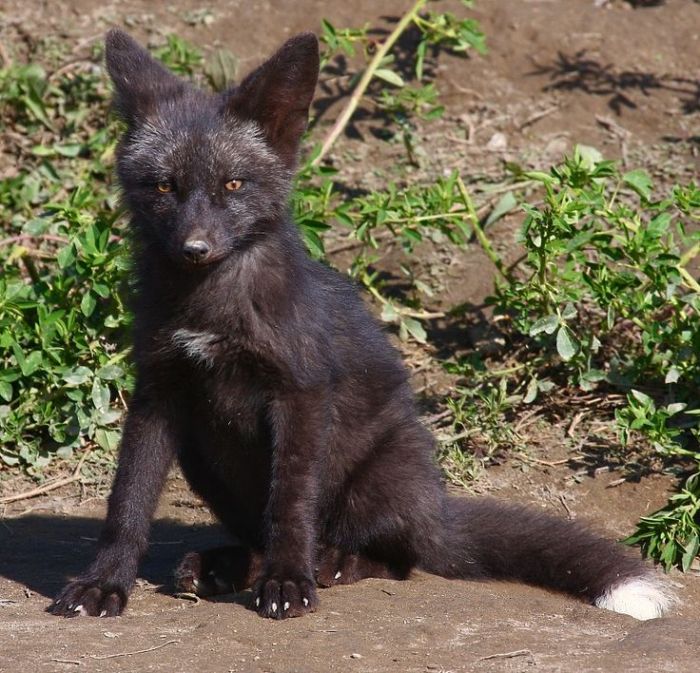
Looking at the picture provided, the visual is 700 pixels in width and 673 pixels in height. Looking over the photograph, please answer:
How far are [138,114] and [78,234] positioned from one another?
6.72 ft

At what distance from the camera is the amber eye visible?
481 cm

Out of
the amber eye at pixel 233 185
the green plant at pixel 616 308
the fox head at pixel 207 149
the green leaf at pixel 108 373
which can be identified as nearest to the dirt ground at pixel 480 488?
the green plant at pixel 616 308

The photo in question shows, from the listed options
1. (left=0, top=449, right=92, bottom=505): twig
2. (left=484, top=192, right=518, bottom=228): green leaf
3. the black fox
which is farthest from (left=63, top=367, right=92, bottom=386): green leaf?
(left=484, top=192, right=518, bottom=228): green leaf

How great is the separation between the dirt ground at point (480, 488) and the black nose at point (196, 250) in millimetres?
1455

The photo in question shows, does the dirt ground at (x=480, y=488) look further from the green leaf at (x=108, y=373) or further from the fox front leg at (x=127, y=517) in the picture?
the green leaf at (x=108, y=373)

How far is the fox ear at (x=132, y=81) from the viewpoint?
5.12 m

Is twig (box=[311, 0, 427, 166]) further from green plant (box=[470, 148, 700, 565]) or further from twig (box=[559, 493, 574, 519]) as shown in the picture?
twig (box=[559, 493, 574, 519])

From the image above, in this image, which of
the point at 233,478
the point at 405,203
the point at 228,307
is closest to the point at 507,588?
the point at 233,478

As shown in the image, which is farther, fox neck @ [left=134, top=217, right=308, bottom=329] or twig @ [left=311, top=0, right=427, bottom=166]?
twig @ [left=311, top=0, right=427, bottom=166]

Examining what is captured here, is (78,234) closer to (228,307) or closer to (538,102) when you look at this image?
(228,307)

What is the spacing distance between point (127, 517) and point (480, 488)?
259 centimetres

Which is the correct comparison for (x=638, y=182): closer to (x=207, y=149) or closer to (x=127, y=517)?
(x=207, y=149)

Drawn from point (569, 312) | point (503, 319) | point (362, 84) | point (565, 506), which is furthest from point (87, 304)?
point (565, 506)

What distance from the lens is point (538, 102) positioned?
941 centimetres
